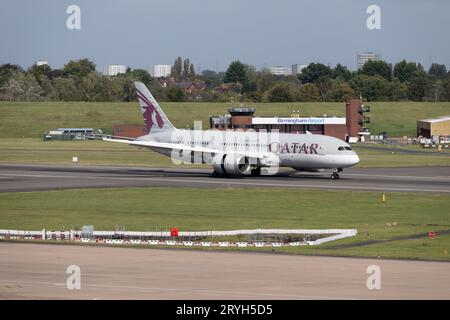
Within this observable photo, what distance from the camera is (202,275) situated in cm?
3928

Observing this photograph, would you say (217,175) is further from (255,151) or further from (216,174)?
(255,151)

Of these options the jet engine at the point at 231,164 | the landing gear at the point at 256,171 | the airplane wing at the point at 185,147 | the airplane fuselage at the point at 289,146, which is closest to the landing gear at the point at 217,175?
the jet engine at the point at 231,164

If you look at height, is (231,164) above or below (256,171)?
above

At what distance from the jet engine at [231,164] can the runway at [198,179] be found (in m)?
0.94

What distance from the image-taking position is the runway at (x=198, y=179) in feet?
275

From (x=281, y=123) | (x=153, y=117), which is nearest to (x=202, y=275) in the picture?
(x=153, y=117)

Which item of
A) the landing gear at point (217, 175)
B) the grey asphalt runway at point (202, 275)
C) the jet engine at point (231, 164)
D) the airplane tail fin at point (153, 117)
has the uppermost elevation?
the airplane tail fin at point (153, 117)

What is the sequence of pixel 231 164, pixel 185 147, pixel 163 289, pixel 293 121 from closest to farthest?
pixel 163 289
pixel 231 164
pixel 185 147
pixel 293 121

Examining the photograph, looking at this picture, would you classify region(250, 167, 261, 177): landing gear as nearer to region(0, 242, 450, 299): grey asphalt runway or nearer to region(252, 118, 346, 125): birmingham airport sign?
region(0, 242, 450, 299): grey asphalt runway

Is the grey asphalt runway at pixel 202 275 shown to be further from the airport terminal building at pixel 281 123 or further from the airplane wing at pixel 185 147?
the airport terminal building at pixel 281 123

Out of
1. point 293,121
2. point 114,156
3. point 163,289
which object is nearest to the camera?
Result: point 163,289

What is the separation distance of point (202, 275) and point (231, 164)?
5315 cm
